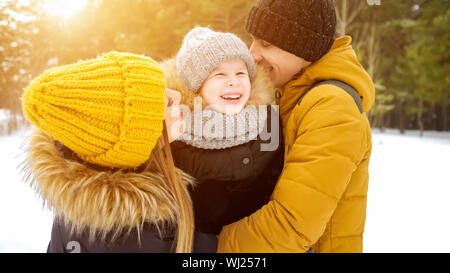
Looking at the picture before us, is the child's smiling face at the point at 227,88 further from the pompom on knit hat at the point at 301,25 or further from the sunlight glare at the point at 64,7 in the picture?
the sunlight glare at the point at 64,7

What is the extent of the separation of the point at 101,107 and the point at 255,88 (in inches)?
33.5

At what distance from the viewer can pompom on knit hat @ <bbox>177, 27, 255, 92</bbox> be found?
1.52 meters

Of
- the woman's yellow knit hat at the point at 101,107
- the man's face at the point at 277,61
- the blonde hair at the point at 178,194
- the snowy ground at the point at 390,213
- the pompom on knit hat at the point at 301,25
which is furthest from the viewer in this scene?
the snowy ground at the point at 390,213

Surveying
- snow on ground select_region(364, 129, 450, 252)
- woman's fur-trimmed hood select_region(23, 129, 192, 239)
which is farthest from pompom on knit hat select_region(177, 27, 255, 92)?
snow on ground select_region(364, 129, 450, 252)

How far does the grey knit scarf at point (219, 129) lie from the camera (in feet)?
4.57

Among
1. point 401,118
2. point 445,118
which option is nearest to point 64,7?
point 401,118

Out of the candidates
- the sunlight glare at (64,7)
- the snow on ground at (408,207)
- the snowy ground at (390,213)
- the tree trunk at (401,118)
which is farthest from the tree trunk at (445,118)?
the sunlight glare at (64,7)

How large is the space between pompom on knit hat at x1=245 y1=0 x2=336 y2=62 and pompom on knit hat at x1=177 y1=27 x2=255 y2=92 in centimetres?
19

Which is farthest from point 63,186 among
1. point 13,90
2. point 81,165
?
point 13,90

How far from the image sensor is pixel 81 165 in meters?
1.04

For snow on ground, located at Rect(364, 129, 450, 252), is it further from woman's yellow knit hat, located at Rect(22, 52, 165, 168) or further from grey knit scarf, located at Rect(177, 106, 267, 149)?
woman's yellow knit hat, located at Rect(22, 52, 165, 168)

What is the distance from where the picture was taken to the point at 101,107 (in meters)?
0.96

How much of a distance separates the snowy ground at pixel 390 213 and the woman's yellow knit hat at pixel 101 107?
32 centimetres
